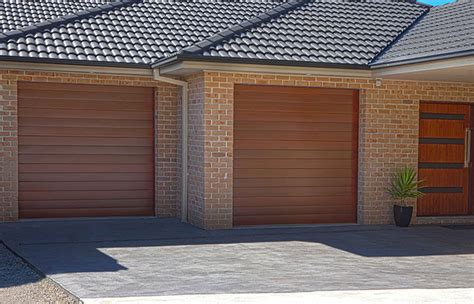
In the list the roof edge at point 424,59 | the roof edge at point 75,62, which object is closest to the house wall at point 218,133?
the roof edge at point 75,62

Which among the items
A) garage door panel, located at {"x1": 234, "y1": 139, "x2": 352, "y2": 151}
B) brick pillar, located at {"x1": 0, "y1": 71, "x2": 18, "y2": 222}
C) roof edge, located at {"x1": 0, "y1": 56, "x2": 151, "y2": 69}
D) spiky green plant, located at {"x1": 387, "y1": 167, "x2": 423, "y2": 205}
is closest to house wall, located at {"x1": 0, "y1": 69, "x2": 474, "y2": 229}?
brick pillar, located at {"x1": 0, "y1": 71, "x2": 18, "y2": 222}

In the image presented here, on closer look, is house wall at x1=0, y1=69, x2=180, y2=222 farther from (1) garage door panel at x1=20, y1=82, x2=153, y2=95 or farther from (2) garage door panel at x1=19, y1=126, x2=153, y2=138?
(2) garage door panel at x1=19, y1=126, x2=153, y2=138

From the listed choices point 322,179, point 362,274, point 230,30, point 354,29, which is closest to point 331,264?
point 362,274

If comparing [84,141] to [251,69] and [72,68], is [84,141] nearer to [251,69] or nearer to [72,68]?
[72,68]

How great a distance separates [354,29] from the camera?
1491cm

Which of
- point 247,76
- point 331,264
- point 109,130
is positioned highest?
point 247,76

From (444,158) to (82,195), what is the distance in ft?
22.8

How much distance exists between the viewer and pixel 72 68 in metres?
13.1

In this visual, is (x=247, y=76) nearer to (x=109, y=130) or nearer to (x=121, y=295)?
(x=109, y=130)

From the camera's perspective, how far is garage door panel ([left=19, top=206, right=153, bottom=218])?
1346cm

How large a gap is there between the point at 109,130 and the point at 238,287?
6.59 meters

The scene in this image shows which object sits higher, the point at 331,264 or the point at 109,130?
the point at 109,130

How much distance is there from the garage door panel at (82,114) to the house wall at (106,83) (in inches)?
10.1

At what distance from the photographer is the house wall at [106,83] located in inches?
513
